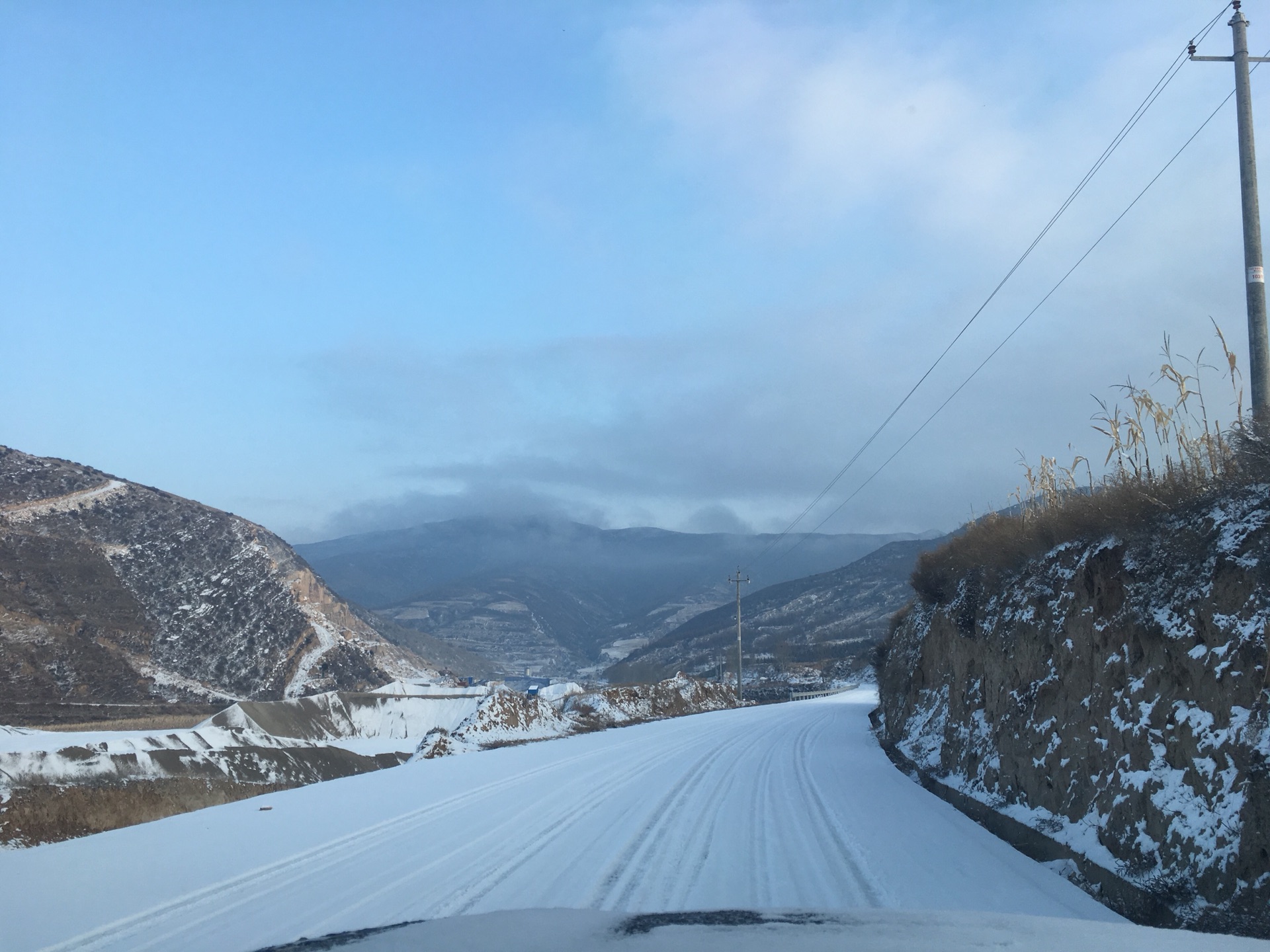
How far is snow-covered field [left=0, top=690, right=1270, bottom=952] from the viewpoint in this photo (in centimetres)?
675

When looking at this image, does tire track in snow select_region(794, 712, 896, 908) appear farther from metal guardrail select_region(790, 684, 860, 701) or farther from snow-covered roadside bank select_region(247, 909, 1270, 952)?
metal guardrail select_region(790, 684, 860, 701)

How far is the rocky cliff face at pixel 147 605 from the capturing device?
5950cm

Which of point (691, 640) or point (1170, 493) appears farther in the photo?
point (691, 640)

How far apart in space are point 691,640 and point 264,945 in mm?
181023

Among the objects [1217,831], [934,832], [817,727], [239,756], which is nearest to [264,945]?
[1217,831]

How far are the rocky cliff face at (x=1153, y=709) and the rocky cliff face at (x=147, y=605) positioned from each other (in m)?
62.0

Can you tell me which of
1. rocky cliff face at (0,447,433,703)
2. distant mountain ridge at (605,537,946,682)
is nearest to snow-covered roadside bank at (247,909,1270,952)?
rocky cliff face at (0,447,433,703)

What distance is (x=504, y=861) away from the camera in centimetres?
851

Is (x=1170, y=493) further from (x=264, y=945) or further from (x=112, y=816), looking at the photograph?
(x=112, y=816)

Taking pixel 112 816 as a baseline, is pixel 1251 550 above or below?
above

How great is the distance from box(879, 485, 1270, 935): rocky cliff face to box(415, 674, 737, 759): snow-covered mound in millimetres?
15666

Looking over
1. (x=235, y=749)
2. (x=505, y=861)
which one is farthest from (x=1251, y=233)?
(x=235, y=749)

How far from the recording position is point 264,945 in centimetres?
575

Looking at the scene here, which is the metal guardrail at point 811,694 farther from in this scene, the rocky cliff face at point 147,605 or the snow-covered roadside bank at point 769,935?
the snow-covered roadside bank at point 769,935
